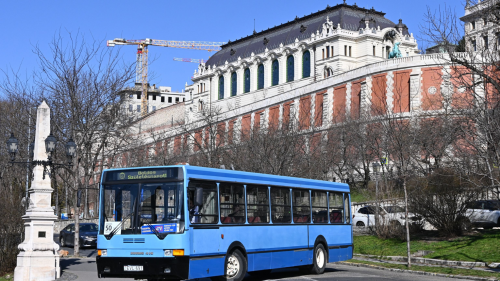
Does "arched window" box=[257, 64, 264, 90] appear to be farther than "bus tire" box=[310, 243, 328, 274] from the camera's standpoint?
Yes

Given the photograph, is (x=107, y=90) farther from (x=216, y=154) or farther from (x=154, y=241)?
(x=154, y=241)

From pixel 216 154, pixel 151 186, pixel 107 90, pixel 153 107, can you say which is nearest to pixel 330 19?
pixel 216 154

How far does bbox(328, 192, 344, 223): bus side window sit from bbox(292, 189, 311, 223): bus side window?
60.5 inches

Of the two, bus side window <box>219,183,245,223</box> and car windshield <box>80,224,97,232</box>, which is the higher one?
bus side window <box>219,183,245,223</box>

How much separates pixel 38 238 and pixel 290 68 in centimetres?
7455

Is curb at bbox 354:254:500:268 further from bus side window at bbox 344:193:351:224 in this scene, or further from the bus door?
the bus door

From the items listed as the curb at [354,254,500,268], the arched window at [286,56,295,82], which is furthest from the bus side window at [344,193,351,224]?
the arched window at [286,56,295,82]

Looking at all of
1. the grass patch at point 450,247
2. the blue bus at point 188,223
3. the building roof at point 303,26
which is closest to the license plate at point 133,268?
the blue bus at point 188,223

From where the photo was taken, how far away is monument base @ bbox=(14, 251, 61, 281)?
17250mm

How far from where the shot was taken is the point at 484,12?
18359 mm

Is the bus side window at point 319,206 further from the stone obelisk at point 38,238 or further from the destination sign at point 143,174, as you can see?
the stone obelisk at point 38,238

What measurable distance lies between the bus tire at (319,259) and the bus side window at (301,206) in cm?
110

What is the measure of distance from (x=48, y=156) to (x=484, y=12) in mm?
14015

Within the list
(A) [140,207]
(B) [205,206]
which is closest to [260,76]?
(B) [205,206]
